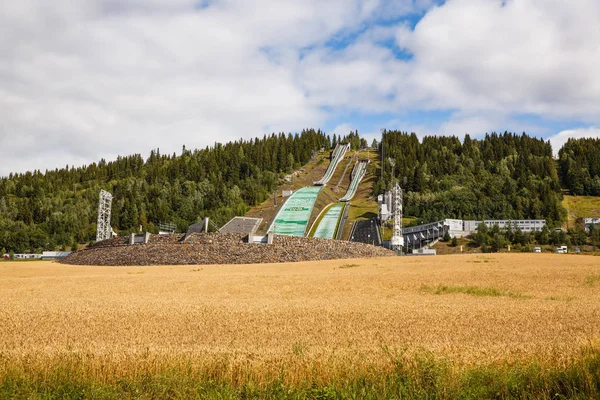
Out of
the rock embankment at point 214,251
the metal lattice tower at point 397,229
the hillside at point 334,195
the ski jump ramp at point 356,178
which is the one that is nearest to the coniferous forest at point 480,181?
the hillside at point 334,195

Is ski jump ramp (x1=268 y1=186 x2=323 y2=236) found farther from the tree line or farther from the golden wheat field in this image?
the golden wheat field

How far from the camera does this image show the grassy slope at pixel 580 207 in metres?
115

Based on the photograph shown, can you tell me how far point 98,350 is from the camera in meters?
10.1

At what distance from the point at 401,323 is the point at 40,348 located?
9.23 meters

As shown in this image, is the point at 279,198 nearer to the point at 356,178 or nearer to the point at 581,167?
the point at 356,178

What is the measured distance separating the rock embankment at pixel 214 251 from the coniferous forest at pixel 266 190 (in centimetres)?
4241

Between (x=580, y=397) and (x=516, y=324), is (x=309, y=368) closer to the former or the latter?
(x=580, y=397)

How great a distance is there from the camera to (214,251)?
62375mm

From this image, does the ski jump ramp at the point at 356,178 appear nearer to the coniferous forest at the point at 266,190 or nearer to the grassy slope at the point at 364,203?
the grassy slope at the point at 364,203

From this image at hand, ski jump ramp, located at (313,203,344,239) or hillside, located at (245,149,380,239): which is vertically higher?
hillside, located at (245,149,380,239)

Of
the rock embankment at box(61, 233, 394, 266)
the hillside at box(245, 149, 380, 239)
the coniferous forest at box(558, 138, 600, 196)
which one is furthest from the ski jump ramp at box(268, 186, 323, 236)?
the coniferous forest at box(558, 138, 600, 196)

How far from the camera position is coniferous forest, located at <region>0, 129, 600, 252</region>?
398 feet

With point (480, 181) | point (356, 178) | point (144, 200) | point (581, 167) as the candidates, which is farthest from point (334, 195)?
point (581, 167)

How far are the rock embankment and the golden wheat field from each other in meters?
34.0
